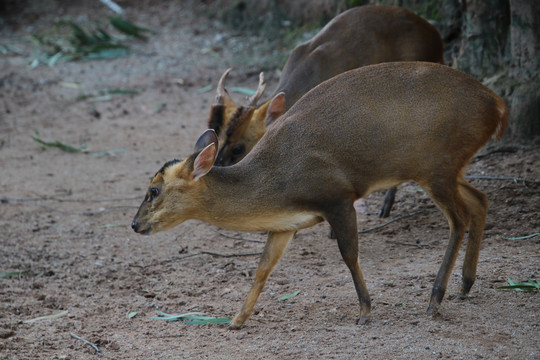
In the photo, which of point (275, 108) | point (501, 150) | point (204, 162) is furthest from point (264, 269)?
point (501, 150)

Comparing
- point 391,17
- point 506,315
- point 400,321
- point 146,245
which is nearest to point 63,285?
point 146,245

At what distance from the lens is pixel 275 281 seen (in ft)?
19.5

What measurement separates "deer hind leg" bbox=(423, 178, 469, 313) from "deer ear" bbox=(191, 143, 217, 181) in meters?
1.45

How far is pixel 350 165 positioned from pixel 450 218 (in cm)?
77

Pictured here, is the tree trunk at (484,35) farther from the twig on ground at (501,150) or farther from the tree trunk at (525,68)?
the twig on ground at (501,150)

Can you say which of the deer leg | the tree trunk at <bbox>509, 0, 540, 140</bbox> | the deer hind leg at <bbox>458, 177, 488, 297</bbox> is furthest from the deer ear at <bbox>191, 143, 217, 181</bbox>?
the tree trunk at <bbox>509, 0, 540, 140</bbox>

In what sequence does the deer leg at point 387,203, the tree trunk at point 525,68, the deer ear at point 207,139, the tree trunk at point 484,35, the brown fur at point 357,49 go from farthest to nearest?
the tree trunk at point 484,35, the brown fur at point 357,49, the tree trunk at point 525,68, the deer leg at point 387,203, the deer ear at point 207,139

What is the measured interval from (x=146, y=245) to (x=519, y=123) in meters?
3.80

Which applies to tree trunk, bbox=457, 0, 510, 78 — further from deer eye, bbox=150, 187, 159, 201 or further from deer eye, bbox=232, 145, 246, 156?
deer eye, bbox=150, 187, 159, 201

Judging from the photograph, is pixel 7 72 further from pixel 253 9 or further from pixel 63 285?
pixel 63 285

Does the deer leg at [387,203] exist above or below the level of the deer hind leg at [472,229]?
below

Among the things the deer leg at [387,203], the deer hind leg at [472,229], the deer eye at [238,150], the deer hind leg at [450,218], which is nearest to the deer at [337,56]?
the deer eye at [238,150]

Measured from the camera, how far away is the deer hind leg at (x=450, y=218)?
4.95 metres

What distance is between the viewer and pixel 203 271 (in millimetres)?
6316
